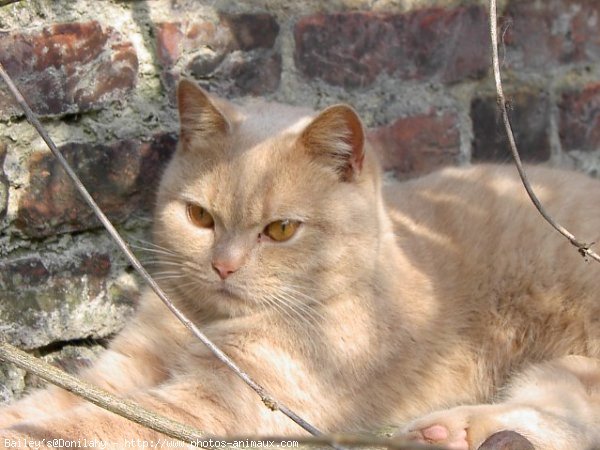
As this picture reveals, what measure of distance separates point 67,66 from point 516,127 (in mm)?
1430

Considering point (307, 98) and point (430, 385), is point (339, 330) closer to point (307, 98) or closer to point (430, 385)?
point (430, 385)

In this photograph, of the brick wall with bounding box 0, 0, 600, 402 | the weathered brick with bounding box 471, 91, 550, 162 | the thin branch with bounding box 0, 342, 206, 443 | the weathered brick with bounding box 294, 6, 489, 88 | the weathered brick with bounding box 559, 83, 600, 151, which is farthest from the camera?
the weathered brick with bounding box 559, 83, 600, 151

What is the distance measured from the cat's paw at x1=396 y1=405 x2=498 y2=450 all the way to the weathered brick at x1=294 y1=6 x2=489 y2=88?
3.28 feet

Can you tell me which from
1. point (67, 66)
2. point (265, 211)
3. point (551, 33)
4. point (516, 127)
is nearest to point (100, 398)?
point (265, 211)

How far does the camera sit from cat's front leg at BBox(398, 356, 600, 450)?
1.63 meters

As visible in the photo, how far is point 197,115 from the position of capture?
1.83 m

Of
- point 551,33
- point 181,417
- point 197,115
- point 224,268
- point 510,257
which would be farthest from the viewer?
point 551,33

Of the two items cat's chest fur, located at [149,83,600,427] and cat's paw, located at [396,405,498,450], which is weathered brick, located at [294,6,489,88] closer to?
cat's chest fur, located at [149,83,600,427]

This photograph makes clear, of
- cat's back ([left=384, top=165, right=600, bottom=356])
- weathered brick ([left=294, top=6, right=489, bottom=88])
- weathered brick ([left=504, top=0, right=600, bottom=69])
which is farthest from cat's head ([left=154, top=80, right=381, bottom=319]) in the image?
weathered brick ([left=504, top=0, right=600, bottom=69])

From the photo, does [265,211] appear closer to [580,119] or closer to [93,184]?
[93,184]

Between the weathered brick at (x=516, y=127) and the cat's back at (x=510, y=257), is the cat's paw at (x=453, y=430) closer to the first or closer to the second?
the cat's back at (x=510, y=257)

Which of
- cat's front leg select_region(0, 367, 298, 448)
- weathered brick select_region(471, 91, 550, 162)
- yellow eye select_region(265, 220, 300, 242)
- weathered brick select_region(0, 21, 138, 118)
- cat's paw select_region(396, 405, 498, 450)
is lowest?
cat's paw select_region(396, 405, 498, 450)

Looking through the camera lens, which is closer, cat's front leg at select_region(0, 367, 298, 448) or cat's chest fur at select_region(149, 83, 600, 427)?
cat's front leg at select_region(0, 367, 298, 448)

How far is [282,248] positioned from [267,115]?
0.35m
